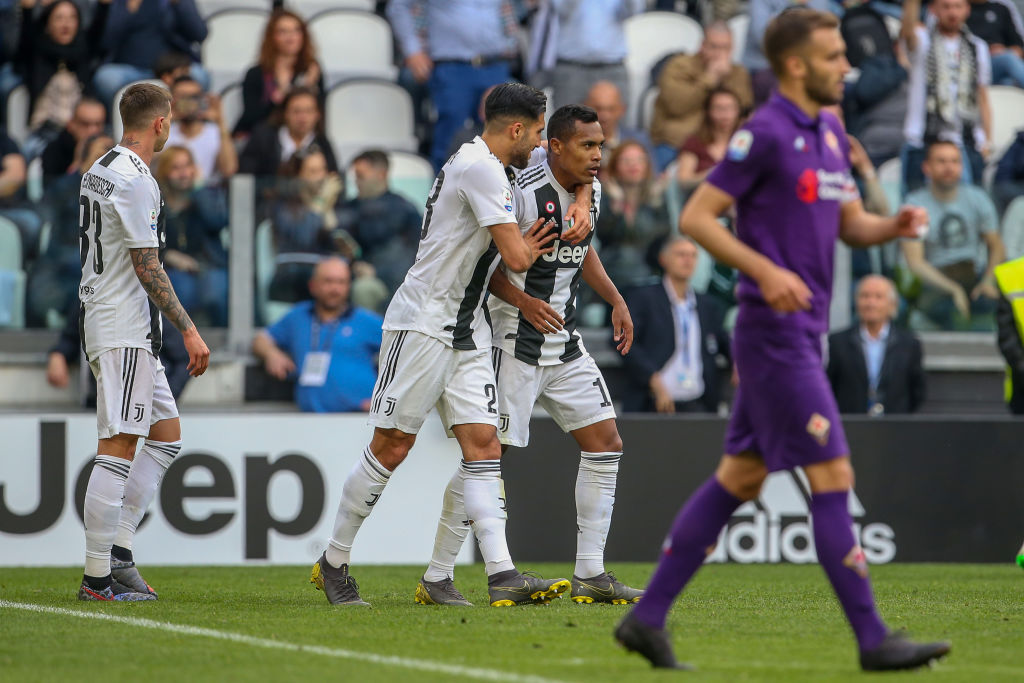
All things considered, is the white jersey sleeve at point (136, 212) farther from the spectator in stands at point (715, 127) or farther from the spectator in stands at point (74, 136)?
the spectator in stands at point (715, 127)

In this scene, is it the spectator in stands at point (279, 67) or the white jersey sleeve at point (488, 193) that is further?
the spectator in stands at point (279, 67)

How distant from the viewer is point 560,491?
10328 millimetres

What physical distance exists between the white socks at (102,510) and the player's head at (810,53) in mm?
3757

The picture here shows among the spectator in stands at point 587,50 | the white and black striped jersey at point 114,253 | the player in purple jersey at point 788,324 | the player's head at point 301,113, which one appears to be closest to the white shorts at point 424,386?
the white and black striped jersey at point 114,253

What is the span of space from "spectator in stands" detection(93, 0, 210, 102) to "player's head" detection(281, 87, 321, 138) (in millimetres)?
1358

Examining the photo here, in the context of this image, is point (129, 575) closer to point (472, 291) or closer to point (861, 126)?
point (472, 291)

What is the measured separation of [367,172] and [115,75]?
3.03 meters

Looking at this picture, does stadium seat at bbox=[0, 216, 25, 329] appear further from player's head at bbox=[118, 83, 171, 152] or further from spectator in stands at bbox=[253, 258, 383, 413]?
player's head at bbox=[118, 83, 171, 152]

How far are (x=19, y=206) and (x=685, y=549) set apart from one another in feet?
23.7

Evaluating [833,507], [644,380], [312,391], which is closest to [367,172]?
[312,391]

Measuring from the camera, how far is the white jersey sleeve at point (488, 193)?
6.33 m

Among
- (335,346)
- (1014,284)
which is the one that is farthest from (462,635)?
(335,346)

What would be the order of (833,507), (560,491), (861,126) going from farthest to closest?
1. (861,126)
2. (560,491)
3. (833,507)

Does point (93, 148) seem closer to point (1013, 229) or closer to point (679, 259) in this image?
point (679, 259)
